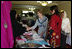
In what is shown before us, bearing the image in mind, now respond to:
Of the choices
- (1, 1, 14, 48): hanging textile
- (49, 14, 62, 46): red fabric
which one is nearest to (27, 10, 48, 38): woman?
(49, 14, 62, 46): red fabric

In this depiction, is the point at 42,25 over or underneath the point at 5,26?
underneath

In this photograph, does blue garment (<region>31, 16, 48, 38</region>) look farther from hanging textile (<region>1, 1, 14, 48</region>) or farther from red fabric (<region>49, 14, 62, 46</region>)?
hanging textile (<region>1, 1, 14, 48</region>)

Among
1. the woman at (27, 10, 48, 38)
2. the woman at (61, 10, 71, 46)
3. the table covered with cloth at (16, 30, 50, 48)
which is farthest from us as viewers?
the woman at (61, 10, 71, 46)

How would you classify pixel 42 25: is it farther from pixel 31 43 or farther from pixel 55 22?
pixel 31 43

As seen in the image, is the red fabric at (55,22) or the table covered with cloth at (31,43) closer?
the table covered with cloth at (31,43)

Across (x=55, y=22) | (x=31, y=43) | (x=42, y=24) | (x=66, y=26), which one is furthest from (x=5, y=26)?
(x=66, y=26)

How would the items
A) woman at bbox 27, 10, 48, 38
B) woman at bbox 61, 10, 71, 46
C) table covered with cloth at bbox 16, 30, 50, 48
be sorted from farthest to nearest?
1. woman at bbox 61, 10, 71, 46
2. woman at bbox 27, 10, 48, 38
3. table covered with cloth at bbox 16, 30, 50, 48

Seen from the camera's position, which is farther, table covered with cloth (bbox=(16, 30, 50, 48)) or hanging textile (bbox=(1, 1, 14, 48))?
table covered with cloth (bbox=(16, 30, 50, 48))

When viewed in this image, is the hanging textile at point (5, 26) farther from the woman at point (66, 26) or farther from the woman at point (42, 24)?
the woman at point (66, 26)

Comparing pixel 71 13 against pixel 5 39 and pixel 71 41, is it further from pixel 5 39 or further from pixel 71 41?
pixel 5 39

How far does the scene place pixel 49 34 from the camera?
2.19m

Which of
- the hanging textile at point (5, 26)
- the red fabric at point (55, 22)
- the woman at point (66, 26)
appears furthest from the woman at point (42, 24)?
the hanging textile at point (5, 26)

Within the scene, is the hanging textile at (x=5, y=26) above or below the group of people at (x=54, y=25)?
above

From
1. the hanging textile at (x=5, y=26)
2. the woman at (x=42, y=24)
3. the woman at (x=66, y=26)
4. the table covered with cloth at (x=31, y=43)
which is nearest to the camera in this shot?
the hanging textile at (x=5, y=26)
